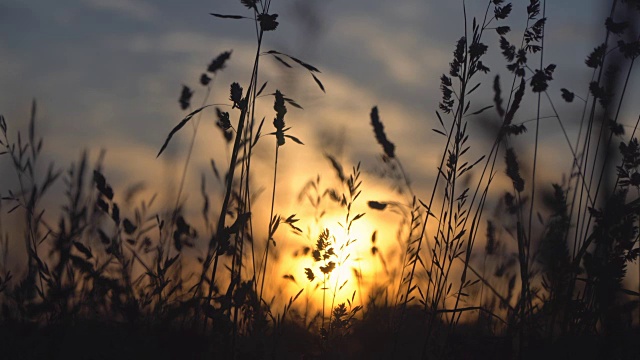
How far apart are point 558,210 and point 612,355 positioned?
2.90 feet

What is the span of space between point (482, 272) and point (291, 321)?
1240 millimetres

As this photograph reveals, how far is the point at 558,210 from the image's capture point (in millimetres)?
3350

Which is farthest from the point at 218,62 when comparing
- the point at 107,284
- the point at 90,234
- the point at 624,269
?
the point at 624,269

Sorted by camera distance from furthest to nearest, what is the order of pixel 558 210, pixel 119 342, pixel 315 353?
pixel 558 210 < pixel 315 353 < pixel 119 342

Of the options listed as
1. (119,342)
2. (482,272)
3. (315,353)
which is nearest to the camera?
(119,342)

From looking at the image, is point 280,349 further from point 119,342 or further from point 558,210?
point 558,210

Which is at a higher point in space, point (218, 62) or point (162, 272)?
point (218, 62)

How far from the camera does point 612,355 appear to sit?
260cm

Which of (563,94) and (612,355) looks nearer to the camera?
(612,355)

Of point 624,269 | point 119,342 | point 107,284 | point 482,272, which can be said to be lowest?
point 119,342

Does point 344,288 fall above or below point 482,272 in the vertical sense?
below

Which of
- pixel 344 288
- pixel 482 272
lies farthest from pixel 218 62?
pixel 482 272

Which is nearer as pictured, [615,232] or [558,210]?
[615,232]

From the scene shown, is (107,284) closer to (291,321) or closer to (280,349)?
(280,349)
